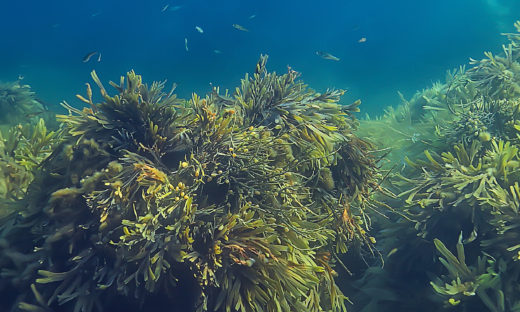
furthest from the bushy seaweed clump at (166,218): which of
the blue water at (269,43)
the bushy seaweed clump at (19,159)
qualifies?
the blue water at (269,43)

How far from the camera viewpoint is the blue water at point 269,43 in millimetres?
21469

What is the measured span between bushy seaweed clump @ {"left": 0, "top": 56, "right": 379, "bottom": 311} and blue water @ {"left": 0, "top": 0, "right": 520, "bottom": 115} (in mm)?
15977

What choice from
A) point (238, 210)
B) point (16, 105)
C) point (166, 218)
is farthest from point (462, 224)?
point (16, 105)

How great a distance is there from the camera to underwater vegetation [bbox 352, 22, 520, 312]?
3104 mm

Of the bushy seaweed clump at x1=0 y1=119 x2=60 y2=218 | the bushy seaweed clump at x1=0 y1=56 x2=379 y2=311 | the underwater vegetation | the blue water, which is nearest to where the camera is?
the bushy seaweed clump at x1=0 y1=56 x2=379 y2=311

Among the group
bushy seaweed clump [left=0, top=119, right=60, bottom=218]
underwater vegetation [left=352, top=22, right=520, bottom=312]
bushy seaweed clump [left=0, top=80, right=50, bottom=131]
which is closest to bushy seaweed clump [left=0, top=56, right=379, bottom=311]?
bushy seaweed clump [left=0, top=119, right=60, bottom=218]

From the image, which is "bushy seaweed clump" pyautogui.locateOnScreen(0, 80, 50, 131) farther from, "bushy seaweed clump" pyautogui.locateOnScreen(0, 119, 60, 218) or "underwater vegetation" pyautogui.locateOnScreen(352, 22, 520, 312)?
"underwater vegetation" pyautogui.locateOnScreen(352, 22, 520, 312)

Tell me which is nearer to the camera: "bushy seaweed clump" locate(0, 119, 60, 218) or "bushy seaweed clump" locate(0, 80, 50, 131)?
"bushy seaweed clump" locate(0, 119, 60, 218)

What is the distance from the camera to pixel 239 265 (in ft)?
8.41

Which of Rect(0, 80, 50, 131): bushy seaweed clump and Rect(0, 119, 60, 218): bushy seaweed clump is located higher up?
Rect(0, 80, 50, 131): bushy seaweed clump

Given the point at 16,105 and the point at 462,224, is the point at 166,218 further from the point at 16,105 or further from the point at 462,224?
the point at 16,105

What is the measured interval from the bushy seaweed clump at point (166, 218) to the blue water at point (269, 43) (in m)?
16.0

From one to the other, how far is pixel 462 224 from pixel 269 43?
1005 inches

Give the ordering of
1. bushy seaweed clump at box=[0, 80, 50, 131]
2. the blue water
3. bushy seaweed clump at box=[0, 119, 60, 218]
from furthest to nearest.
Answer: the blue water < bushy seaweed clump at box=[0, 80, 50, 131] < bushy seaweed clump at box=[0, 119, 60, 218]
